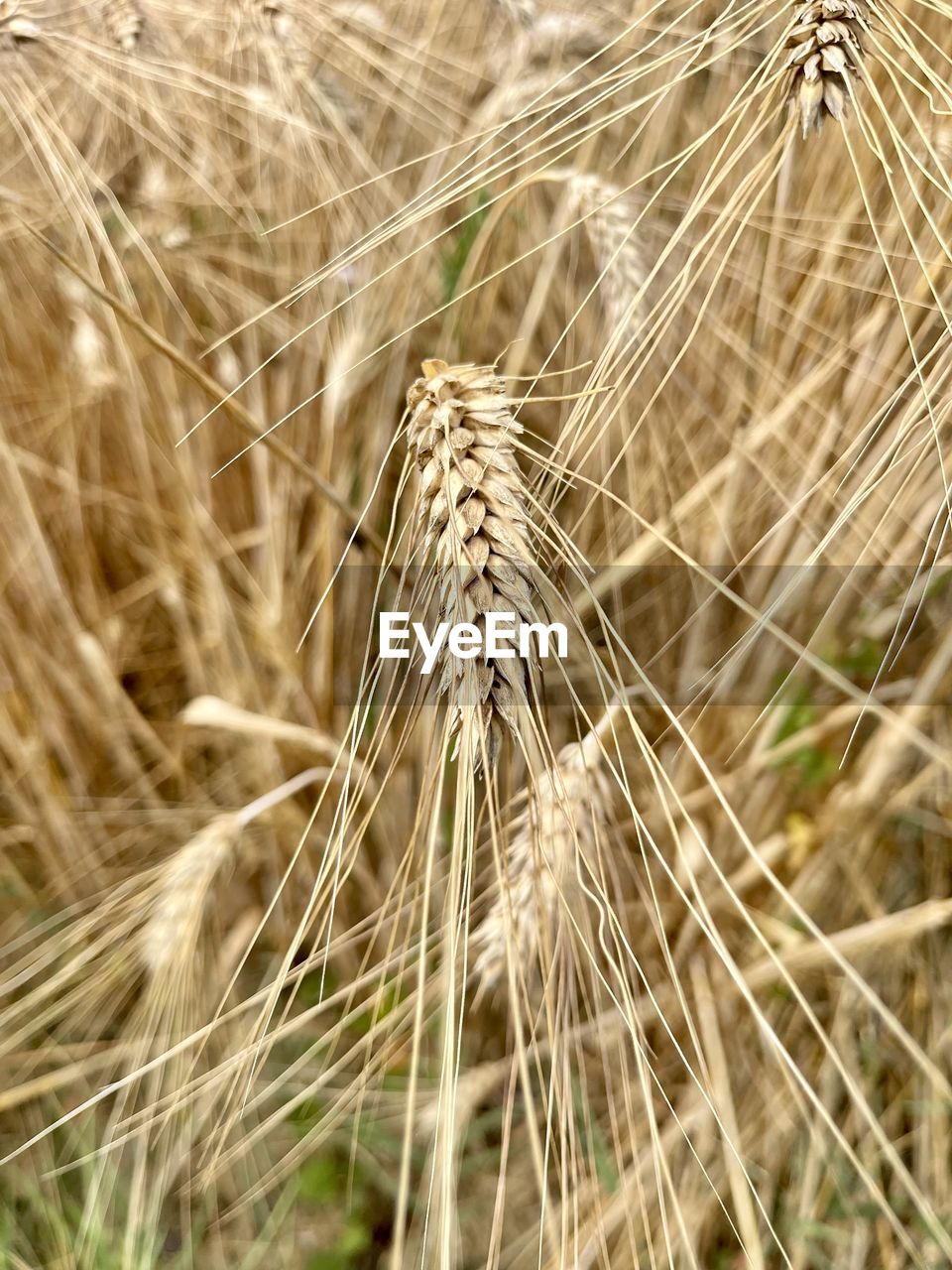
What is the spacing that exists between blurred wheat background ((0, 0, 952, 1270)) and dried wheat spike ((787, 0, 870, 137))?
14 cm

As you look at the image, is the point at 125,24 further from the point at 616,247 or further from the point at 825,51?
the point at 825,51

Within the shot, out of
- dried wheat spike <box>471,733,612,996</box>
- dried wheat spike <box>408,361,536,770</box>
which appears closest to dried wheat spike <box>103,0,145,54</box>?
dried wheat spike <box>408,361,536,770</box>

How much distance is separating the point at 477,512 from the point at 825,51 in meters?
0.26

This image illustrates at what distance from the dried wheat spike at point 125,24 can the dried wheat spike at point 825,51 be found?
19.7 inches

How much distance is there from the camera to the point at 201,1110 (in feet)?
2.24

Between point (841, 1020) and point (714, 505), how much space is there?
0.40 m

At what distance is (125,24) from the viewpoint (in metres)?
0.69

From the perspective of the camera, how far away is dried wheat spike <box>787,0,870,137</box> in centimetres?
41

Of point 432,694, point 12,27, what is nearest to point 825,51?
point 432,694

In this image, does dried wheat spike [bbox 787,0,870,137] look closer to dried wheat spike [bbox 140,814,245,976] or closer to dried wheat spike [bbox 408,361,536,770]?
dried wheat spike [bbox 408,361,536,770]

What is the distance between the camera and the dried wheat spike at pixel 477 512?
1.32ft

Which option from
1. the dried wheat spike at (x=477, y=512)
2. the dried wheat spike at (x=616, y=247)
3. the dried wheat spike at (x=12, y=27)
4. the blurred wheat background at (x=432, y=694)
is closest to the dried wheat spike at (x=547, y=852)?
the blurred wheat background at (x=432, y=694)

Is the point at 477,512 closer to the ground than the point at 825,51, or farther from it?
closer to the ground

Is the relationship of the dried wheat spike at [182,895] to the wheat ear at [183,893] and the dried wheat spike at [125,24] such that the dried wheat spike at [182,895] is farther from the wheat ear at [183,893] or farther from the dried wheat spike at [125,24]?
the dried wheat spike at [125,24]
